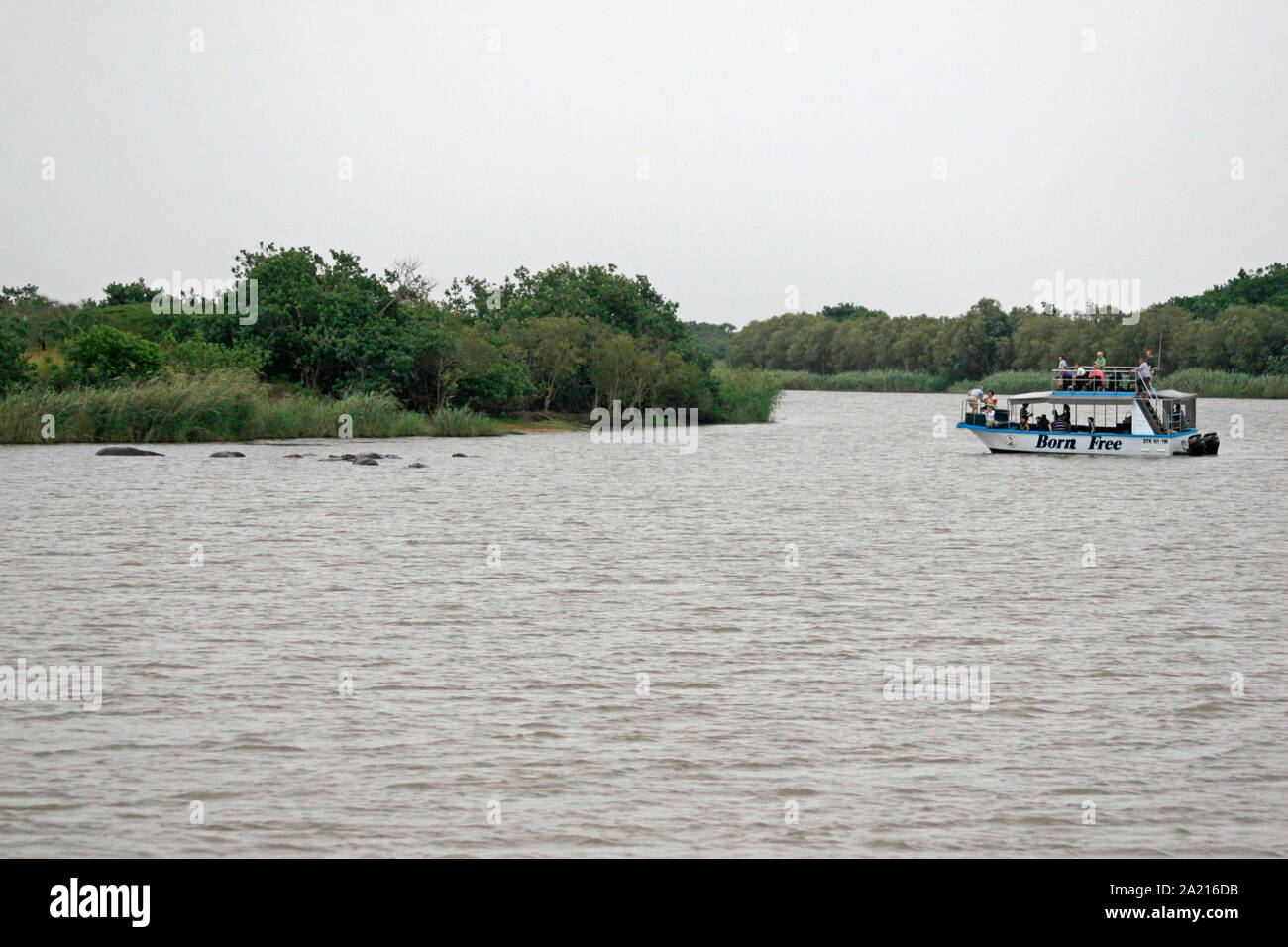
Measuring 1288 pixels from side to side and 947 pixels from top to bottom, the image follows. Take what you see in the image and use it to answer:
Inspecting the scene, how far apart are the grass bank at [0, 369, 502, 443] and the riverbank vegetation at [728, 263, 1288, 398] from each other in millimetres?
87120

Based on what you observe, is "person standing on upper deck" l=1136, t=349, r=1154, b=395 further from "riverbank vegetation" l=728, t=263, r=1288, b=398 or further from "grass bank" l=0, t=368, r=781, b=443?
"riverbank vegetation" l=728, t=263, r=1288, b=398

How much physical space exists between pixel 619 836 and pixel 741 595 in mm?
12048

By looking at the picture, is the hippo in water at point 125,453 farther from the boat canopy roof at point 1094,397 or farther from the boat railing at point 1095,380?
the boat railing at point 1095,380

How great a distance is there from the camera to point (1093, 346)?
162m

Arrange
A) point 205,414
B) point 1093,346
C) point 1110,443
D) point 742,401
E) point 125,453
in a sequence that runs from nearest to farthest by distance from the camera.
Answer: point 125,453, point 205,414, point 1110,443, point 742,401, point 1093,346

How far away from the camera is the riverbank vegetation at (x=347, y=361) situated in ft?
203

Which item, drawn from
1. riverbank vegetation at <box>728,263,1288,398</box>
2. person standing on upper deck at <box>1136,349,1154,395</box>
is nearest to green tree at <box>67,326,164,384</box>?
person standing on upper deck at <box>1136,349,1154,395</box>

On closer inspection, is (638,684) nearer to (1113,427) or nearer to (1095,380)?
(1095,380)

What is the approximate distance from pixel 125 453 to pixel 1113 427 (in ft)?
152

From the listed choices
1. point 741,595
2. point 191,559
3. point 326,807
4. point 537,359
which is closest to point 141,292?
point 537,359

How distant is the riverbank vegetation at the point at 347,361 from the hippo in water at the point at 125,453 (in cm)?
556

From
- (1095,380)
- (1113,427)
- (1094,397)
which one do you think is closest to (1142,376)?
(1095,380)

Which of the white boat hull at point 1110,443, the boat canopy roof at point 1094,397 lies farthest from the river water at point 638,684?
the boat canopy roof at point 1094,397
